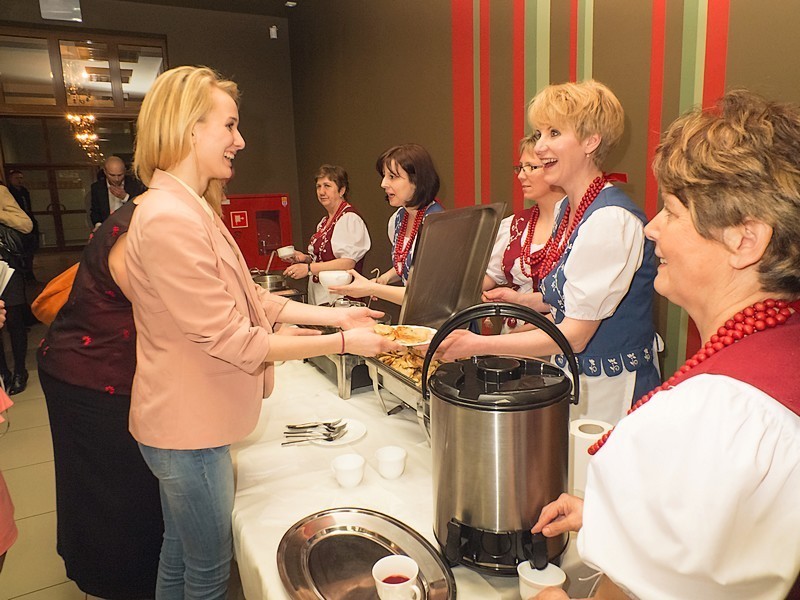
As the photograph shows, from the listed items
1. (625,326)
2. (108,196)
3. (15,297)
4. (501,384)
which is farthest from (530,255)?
(108,196)

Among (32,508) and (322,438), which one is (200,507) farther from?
(32,508)

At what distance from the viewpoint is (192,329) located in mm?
1146

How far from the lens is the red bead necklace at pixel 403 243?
2799 mm

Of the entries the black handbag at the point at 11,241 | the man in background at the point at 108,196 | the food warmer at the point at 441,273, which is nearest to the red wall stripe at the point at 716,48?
the food warmer at the point at 441,273

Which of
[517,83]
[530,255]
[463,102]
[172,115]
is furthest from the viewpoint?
[463,102]

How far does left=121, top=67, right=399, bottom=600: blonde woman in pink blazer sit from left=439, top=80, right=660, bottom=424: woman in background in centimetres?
50

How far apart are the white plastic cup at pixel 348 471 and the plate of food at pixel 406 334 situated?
0.30 m

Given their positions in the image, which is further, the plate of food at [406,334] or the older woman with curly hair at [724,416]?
the plate of food at [406,334]

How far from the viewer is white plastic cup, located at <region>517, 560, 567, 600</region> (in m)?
0.82

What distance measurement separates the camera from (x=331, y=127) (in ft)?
16.7

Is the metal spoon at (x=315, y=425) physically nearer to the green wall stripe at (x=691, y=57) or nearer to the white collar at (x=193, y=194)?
the white collar at (x=193, y=194)

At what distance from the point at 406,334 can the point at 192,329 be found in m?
0.54

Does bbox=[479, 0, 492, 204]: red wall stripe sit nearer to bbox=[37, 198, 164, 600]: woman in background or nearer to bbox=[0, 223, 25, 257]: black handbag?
bbox=[37, 198, 164, 600]: woman in background

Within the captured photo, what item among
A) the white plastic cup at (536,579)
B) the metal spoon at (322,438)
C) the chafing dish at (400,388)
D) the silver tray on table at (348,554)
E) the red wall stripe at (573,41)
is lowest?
the metal spoon at (322,438)
